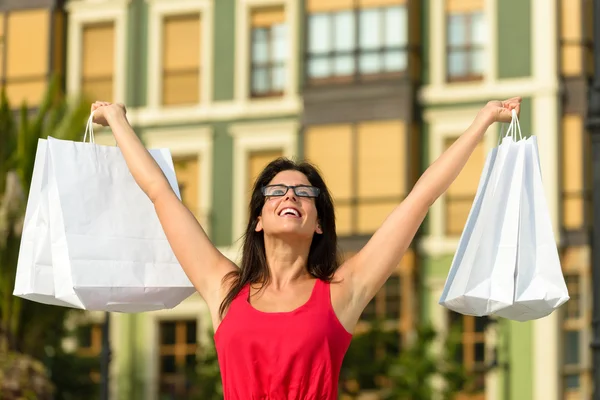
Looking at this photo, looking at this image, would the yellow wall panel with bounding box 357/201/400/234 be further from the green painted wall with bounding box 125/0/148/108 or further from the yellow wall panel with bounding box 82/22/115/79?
the yellow wall panel with bounding box 82/22/115/79

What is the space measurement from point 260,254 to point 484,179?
3.43 feet

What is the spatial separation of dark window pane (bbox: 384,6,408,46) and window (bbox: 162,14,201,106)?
434cm

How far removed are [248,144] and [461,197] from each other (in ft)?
15.6

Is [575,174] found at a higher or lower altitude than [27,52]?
lower

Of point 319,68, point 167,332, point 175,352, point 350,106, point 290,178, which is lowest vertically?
point 175,352

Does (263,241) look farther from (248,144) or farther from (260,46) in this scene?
(260,46)

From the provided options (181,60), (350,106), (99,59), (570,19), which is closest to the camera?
(570,19)

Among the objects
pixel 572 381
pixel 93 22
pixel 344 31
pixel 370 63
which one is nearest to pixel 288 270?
pixel 572 381

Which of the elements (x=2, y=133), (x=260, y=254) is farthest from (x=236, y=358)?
(x=2, y=133)

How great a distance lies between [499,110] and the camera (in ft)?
18.0

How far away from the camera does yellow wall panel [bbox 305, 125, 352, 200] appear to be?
28344 mm

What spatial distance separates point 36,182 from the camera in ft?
19.0

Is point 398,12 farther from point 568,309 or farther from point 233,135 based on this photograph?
point 568,309

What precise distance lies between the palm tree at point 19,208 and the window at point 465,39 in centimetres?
934
